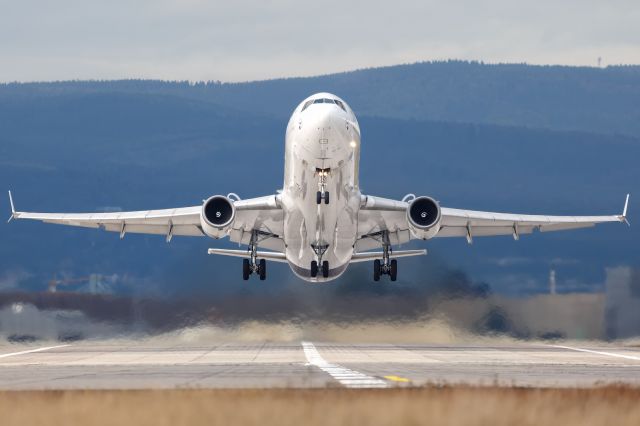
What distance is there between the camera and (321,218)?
41625 mm

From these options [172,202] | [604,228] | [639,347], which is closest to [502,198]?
[604,228]

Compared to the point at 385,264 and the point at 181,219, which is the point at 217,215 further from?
the point at 385,264

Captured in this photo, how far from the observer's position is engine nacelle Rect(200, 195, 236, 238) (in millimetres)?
42438

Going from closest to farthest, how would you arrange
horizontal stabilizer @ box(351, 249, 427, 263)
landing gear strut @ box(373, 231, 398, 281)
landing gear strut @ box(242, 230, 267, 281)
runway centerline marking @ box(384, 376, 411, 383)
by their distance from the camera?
runway centerline marking @ box(384, 376, 411, 383)
landing gear strut @ box(242, 230, 267, 281)
horizontal stabilizer @ box(351, 249, 427, 263)
landing gear strut @ box(373, 231, 398, 281)

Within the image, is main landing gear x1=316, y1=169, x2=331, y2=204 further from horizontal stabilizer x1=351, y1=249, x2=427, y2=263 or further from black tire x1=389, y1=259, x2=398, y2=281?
black tire x1=389, y1=259, x2=398, y2=281

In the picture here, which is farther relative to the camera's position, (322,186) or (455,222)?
(455,222)

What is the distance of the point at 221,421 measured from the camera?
62.6ft

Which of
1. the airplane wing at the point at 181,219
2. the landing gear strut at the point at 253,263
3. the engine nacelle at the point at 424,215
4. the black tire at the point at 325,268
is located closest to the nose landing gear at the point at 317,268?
the black tire at the point at 325,268

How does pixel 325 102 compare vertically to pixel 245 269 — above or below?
above

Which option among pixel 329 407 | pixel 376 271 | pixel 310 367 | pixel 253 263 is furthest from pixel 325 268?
pixel 329 407

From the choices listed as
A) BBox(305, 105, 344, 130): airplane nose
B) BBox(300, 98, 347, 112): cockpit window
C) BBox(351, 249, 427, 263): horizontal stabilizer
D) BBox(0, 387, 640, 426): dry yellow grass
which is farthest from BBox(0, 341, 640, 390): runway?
BBox(300, 98, 347, 112): cockpit window

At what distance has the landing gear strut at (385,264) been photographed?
4697 cm

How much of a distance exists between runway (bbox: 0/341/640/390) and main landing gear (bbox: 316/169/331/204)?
493cm

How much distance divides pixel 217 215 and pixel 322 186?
4335 mm
